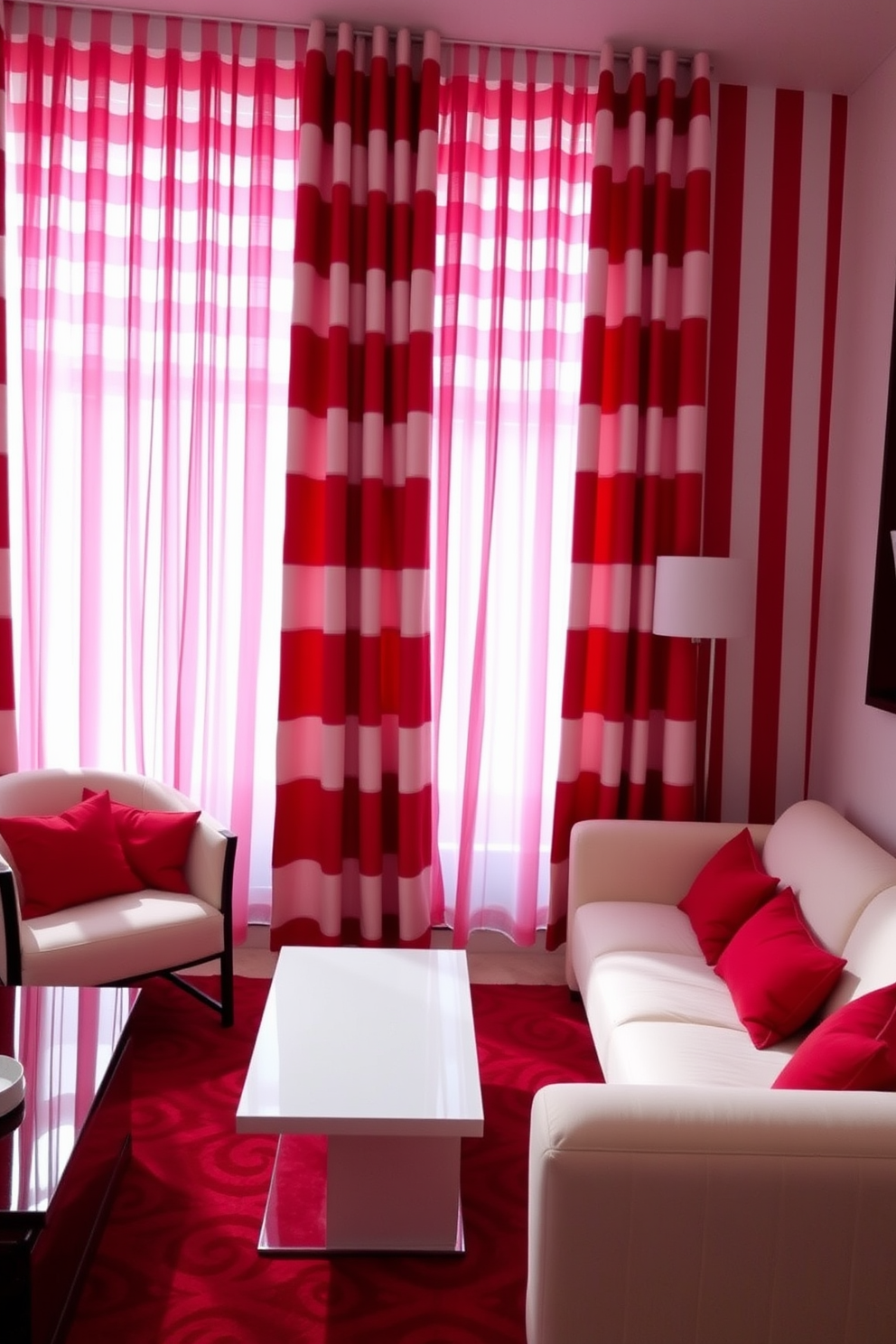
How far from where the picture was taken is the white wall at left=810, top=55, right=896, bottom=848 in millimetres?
3883

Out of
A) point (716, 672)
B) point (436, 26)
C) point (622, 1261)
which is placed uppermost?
point (436, 26)

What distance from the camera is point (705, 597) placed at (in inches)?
152

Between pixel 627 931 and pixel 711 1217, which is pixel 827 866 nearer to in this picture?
pixel 627 931

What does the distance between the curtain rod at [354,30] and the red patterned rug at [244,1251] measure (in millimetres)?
3811

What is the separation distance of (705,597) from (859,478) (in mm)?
863

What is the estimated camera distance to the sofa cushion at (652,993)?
2.97 m

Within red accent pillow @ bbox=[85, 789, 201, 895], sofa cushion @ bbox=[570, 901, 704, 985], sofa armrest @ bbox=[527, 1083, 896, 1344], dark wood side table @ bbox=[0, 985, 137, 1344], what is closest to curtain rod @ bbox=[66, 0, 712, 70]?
red accent pillow @ bbox=[85, 789, 201, 895]

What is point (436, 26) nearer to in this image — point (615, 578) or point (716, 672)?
point (615, 578)

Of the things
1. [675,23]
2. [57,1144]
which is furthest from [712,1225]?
[675,23]

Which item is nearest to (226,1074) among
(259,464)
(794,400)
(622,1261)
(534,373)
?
(622,1261)

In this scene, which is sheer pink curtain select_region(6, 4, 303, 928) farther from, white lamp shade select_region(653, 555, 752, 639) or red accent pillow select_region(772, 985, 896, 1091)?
red accent pillow select_region(772, 985, 896, 1091)

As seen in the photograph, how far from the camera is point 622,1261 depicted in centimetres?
193

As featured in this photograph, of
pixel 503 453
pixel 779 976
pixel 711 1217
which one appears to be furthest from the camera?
pixel 503 453

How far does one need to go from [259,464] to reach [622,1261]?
127 inches
